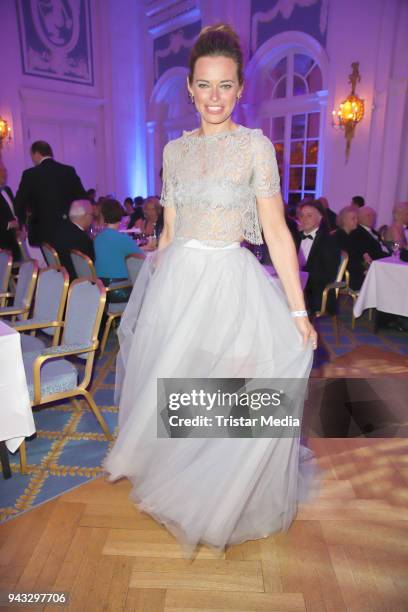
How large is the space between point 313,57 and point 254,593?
807 centimetres

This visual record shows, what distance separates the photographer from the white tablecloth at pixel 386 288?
4207 mm

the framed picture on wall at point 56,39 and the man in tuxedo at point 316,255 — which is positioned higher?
the framed picture on wall at point 56,39

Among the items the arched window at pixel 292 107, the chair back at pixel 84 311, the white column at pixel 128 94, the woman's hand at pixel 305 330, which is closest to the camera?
the woman's hand at pixel 305 330

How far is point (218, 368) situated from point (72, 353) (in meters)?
0.91

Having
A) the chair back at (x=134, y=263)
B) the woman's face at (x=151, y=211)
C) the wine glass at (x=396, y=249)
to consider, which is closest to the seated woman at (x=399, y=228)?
the wine glass at (x=396, y=249)

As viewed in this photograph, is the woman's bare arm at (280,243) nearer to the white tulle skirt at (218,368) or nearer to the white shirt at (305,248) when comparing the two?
the white tulle skirt at (218,368)

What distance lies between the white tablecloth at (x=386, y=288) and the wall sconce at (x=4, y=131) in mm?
7405

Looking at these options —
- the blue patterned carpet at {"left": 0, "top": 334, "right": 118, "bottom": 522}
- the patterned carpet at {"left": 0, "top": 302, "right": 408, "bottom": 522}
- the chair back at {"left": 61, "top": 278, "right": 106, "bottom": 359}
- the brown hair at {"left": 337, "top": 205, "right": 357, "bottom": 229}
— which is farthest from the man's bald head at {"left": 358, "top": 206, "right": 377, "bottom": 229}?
the chair back at {"left": 61, "top": 278, "right": 106, "bottom": 359}

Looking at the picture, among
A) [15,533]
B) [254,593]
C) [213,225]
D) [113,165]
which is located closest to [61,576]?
[15,533]

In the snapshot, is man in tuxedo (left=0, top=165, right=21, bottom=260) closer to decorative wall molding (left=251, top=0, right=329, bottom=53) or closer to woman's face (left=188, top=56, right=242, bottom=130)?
woman's face (left=188, top=56, right=242, bottom=130)

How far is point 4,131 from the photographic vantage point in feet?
27.7

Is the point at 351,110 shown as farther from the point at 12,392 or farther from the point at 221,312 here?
the point at 12,392

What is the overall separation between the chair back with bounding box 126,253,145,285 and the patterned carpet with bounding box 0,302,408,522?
0.80 metres

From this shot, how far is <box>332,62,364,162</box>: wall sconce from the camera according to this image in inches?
264
